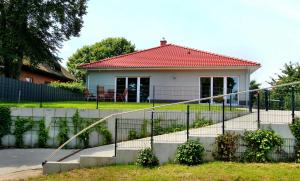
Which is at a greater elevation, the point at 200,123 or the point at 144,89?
the point at 144,89

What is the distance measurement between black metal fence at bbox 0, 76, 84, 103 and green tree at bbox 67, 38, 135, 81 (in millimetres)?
26574

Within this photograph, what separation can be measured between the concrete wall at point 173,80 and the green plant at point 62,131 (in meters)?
8.55

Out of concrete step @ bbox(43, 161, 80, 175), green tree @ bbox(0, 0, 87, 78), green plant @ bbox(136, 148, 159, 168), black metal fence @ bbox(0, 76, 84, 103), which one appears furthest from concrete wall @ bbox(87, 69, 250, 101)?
concrete step @ bbox(43, 161, 80, 175)

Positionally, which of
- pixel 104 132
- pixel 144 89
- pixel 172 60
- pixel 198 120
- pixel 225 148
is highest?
pixel 172 60

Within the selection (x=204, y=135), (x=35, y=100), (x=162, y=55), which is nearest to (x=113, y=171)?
(x=204, y=135)

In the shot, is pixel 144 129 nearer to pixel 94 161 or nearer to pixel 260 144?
pixel 94 161

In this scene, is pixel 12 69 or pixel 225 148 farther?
pixel 12 69

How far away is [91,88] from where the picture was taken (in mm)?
26922

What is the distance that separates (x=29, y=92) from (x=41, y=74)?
13194 millimetres

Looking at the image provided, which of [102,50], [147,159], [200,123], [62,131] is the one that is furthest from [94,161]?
[102,50]

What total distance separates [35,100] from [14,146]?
7.18 metres

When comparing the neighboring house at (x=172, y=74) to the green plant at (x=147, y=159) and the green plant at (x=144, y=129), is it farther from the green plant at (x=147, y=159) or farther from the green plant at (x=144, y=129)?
the green plant at (x=147, y=159)

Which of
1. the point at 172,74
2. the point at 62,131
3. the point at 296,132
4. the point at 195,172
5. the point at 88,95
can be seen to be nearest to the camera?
the point at 195,172

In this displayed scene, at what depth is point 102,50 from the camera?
53.7 m
